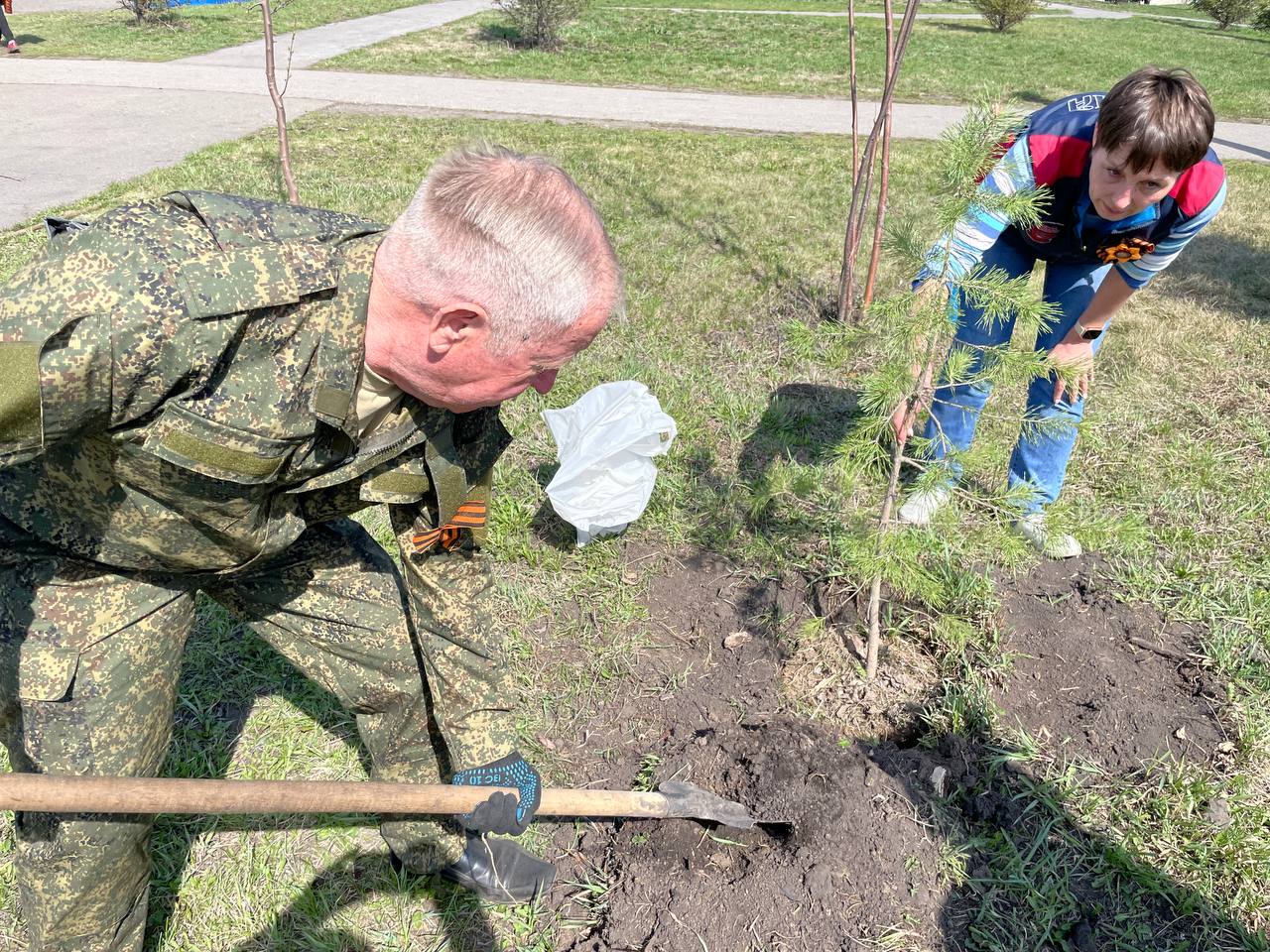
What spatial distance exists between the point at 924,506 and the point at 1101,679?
32.9 inches

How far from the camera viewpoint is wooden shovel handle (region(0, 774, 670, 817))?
1.42 metres

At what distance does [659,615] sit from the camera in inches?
121

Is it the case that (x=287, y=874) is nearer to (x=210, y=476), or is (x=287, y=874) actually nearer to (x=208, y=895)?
(x=208, y=895)

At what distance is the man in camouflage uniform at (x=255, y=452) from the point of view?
4.65ft

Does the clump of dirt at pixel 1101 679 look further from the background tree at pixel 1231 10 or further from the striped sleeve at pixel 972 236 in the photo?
the background tree at pixel 1231 10

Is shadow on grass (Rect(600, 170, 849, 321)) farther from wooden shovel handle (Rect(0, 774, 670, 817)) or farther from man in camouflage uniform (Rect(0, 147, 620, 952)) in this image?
wooden shovel handle (Rect(0, 774, 670, 817))

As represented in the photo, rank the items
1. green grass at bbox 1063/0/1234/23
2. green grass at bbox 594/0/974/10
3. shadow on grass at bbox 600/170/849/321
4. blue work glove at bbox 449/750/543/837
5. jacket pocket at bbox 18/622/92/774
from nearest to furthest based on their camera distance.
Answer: jacket pocket at bbox 18/622/92/774 < blue work glove at bbox 449/750/543/837 < shadow on grass at bbox 600/170/849/321 < green grass at bbox 594/0/974/10 < green grass at bbox 1063/0/1234/23

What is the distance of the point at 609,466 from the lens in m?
3.28

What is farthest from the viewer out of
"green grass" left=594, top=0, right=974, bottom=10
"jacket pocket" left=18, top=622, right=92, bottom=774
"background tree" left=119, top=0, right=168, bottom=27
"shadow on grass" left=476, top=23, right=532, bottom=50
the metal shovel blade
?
"green grass" left=594, top=0, right=974, bottom=10

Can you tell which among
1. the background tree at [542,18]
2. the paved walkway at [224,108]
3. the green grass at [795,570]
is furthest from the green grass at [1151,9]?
the green grass at [795,570]

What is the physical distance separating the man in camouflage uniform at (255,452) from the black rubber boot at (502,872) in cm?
30

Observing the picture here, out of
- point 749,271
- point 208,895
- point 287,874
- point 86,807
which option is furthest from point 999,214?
point 749,271

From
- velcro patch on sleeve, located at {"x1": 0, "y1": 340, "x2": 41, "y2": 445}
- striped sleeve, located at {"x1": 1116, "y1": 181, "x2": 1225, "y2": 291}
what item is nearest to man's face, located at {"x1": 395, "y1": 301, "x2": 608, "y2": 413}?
velcro patch on sleeve, located at {"x1": 0, "y1": 340, "x2": 41, "y2": 445}

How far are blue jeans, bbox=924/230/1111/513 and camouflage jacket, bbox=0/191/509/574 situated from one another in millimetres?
1941
